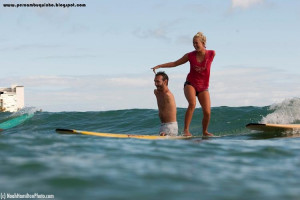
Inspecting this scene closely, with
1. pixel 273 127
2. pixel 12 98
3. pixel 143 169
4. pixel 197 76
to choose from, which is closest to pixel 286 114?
pixel 273 127

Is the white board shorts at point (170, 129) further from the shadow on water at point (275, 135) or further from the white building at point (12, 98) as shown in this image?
the white building at point (12, 98)

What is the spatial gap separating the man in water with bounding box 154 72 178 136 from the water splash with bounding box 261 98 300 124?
621 cm

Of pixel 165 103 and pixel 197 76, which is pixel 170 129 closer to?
pixel 165 103

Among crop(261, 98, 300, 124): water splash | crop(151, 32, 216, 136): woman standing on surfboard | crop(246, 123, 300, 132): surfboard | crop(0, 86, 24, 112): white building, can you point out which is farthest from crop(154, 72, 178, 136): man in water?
crop(0, 86, 24, 112): white building

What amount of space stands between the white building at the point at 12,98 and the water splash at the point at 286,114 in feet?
159

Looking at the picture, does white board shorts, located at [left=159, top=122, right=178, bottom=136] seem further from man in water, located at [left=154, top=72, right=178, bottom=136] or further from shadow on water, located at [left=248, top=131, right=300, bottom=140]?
shadow on water, located at [left=248, top=131, right=300, bottom=140]

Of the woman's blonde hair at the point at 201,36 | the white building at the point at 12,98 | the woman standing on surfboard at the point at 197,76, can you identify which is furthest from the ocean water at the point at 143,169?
the white building at the point at 12,98

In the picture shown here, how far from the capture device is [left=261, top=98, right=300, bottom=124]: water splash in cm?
1402

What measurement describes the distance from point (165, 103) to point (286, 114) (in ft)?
24.7

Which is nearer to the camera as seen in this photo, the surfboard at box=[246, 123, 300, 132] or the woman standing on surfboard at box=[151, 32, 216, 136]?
the woman standing on surfboard at box=[151, 32, 216, 136]

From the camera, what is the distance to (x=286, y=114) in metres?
14.8

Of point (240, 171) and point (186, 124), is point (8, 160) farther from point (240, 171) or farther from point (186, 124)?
point (186, 124)

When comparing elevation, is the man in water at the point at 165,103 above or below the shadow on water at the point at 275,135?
above

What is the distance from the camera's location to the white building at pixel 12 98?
59.8m
